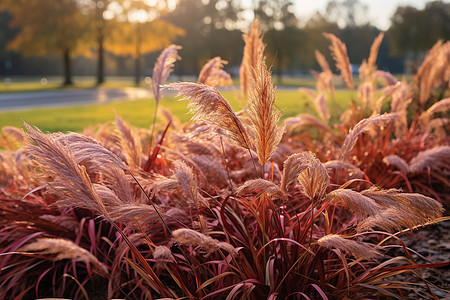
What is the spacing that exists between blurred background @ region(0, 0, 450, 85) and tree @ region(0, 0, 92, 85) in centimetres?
7

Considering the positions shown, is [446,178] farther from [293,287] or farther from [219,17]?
[219,17]

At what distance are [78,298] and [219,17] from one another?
5528 centimetres

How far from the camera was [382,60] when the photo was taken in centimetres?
9075

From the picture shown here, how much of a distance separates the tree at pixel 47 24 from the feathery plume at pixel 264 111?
3354 cm

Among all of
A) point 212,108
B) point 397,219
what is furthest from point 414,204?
point 212,108

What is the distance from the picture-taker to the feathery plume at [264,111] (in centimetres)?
184

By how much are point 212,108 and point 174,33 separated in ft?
117

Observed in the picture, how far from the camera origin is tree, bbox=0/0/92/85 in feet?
105

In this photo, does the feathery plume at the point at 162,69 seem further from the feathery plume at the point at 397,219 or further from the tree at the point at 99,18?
the tree at the point at 99,18

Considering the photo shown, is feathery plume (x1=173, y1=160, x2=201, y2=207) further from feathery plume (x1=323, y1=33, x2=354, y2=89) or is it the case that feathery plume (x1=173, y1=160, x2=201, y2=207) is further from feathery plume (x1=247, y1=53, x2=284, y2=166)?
feathery plume (x1=323, y1=33, x2=354, y2=89)

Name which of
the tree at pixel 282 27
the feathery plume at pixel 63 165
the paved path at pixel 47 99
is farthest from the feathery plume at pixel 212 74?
the tree at pixel 282 27

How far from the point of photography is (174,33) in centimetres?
3606

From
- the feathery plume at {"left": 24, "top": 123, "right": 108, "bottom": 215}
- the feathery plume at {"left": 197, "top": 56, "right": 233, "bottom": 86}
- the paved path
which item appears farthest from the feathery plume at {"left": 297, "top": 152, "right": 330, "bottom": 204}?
the paved path

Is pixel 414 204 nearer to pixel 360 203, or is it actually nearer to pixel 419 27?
pixel 360 203
